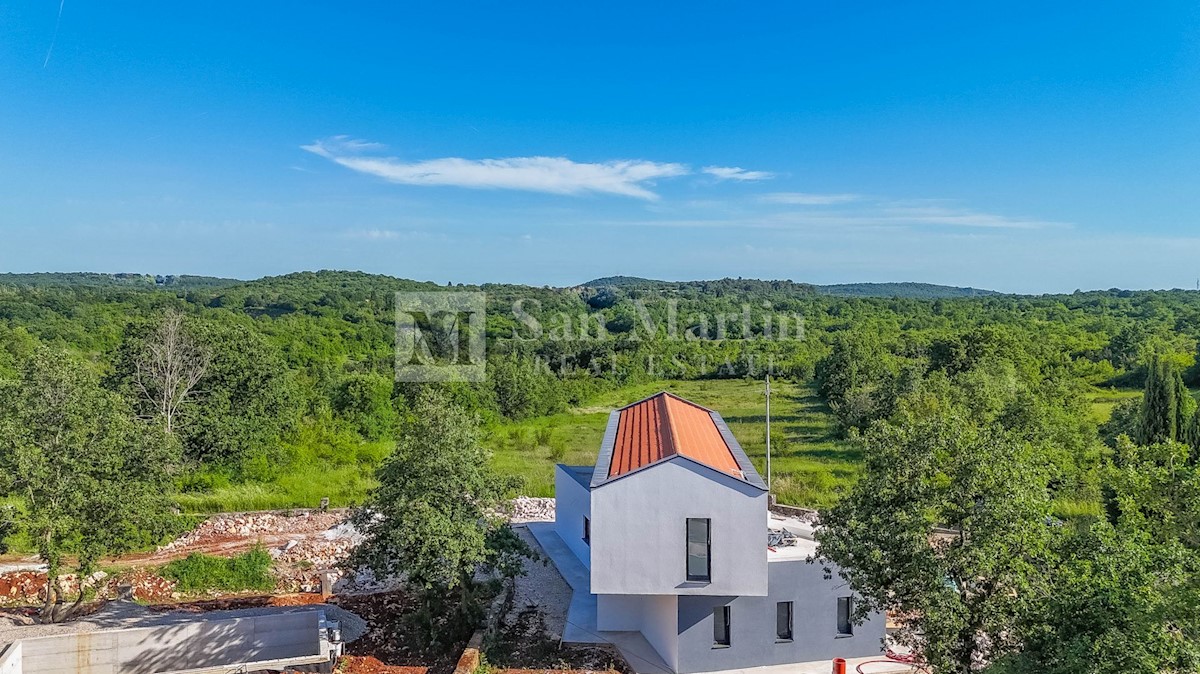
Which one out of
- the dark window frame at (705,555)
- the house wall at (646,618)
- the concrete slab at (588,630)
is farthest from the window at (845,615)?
the concrete slab at (588,630)

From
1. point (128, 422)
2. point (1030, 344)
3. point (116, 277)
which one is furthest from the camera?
point (116, 277)

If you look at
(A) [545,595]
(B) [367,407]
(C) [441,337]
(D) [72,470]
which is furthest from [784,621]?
(C) [441,337]

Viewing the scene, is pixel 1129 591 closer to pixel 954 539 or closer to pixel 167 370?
pixel 954 539

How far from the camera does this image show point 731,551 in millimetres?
12859

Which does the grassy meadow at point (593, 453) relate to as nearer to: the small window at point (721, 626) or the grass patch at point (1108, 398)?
the grass patch at point (1108, 398)

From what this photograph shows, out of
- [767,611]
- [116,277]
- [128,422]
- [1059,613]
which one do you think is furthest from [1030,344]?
[116,277]

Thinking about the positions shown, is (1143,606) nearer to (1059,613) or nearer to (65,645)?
(1059,613)

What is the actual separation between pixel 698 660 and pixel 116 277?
152714mm

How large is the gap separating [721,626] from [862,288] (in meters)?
177

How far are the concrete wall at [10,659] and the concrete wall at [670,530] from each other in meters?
9.51

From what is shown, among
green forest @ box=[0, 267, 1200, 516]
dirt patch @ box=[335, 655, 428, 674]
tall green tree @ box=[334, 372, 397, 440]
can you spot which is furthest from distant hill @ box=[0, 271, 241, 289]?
dirt patch @ box=[335, 655, 428, 674]

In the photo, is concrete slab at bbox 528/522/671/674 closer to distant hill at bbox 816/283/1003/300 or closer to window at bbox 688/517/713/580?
window at bbox 688/517/713/580

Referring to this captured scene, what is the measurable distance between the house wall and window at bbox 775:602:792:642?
2.02 metres

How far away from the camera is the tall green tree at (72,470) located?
43.6 ft
